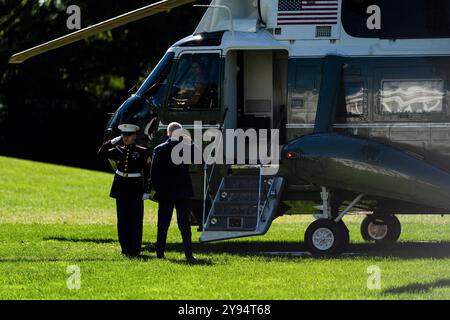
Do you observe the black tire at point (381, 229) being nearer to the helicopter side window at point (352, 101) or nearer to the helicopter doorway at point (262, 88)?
the helicopter doorway at point (262, 88)

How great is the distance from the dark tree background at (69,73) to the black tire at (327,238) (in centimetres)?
1466

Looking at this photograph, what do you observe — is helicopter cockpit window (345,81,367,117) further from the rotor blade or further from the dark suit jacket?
the dark suit jacket

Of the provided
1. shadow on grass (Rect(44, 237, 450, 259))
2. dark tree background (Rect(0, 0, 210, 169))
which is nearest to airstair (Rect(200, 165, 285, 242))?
shadow on grass (Rect(44, 237, 450, 259))

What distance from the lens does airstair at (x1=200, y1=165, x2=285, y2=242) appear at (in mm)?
15180

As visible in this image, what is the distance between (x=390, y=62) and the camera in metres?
15.5

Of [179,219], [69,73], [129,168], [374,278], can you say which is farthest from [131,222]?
[69,73]

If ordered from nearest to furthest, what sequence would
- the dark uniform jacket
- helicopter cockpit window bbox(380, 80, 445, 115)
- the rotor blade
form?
the dark uniform jacket, helicopter cockpit window bbox(380, 80, 445, 115), the rotor blade

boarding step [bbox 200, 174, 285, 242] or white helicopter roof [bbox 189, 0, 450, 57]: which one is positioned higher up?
white helicopter roof [bbox 189, 0, 450, 57]

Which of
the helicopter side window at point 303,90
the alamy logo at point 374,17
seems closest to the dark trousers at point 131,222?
the helicopter side window at point 303,90

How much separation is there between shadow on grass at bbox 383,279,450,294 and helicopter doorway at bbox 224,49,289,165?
17.7ft

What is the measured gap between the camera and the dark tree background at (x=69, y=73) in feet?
115

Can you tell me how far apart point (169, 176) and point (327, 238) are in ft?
8.09
